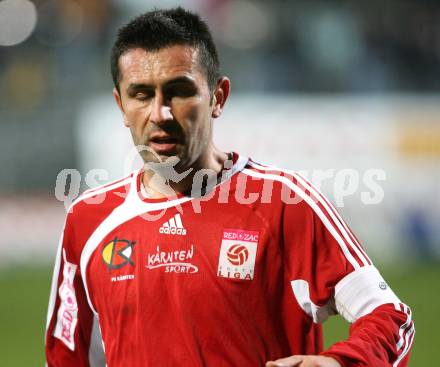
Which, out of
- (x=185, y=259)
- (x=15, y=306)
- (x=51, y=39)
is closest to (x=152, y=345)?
(x=185, y=259)

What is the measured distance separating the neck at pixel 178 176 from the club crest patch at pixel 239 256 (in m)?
0.29

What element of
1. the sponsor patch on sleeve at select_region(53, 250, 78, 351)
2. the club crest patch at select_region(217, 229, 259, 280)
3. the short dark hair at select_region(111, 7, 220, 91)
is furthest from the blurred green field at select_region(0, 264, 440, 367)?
the short dark hair at select_region(111, 7, 220, 91)

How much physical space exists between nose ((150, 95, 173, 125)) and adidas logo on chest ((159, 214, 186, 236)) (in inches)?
14.2

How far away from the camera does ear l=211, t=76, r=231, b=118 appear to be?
315 centimetres

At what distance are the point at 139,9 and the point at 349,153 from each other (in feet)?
13.9

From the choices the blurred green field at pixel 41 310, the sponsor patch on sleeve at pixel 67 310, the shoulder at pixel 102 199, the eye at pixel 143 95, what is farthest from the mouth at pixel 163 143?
the blurred green field at pixel 41 310

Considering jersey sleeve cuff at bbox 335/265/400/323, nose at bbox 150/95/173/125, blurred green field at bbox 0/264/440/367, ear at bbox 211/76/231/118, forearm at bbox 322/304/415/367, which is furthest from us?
blurred green field at bbox 0/264/440/367

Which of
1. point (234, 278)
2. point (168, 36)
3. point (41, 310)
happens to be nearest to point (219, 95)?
point (168, 36)

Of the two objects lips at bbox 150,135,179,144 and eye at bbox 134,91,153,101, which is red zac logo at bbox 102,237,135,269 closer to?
lips at bbox 150,135,179,144

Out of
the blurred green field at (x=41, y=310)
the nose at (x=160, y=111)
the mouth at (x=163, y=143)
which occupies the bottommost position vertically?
the blurred green field at (x=41, y=310)

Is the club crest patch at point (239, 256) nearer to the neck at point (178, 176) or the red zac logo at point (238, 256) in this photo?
the red zac logo at point (238, 256)

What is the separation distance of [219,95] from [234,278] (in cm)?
73

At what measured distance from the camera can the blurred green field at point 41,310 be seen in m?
7.93

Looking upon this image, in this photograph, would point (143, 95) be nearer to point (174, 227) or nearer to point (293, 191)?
point (174, 227)
